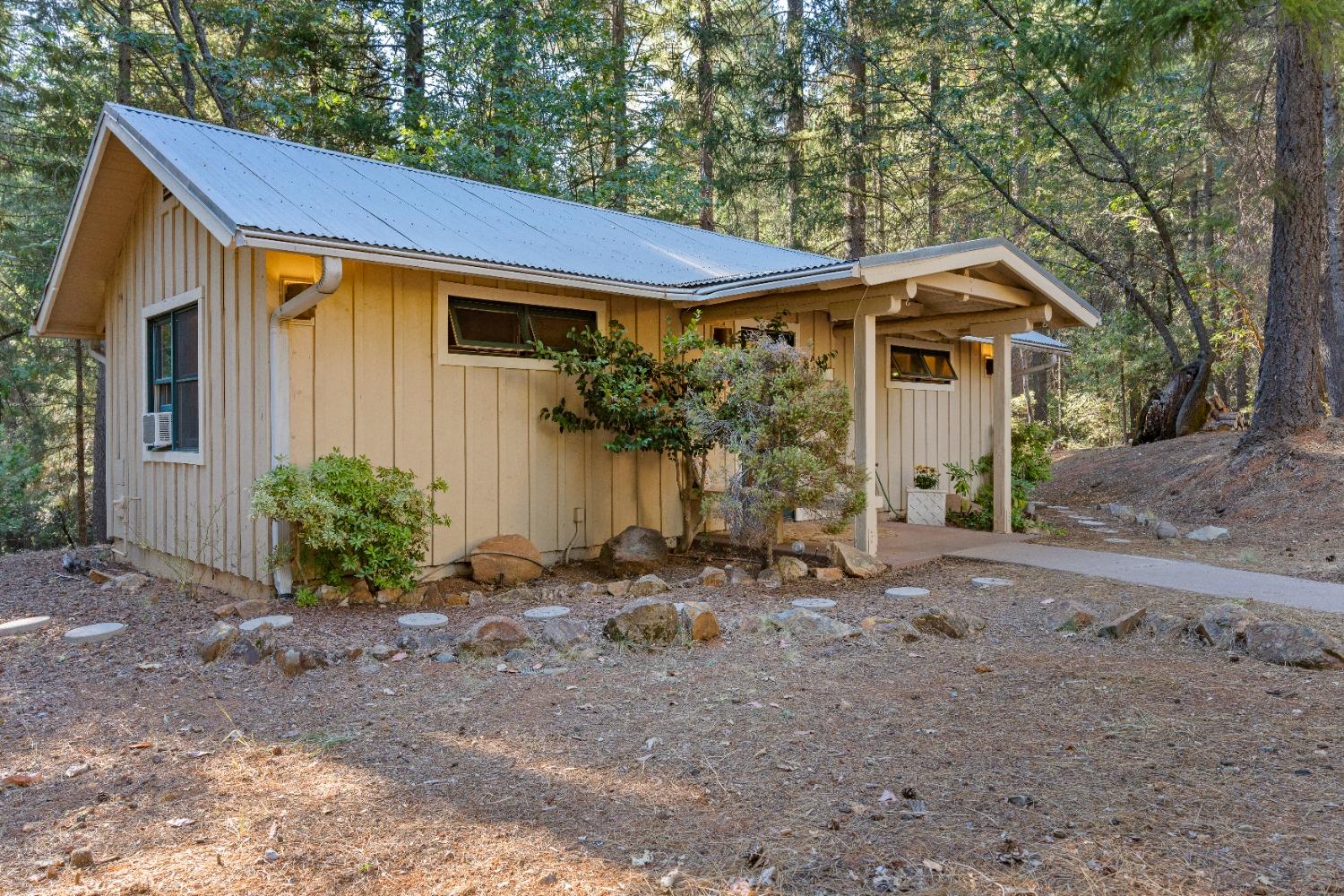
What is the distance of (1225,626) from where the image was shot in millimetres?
4391

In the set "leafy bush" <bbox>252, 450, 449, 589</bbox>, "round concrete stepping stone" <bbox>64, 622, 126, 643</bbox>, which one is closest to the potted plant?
"leafy bush" <bbox>252, 450, 449, 589</bbox>

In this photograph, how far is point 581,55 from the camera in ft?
48.6

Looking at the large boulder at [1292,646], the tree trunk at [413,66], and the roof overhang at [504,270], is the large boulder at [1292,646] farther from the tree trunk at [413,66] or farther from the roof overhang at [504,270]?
the tree trunk at [413,66]

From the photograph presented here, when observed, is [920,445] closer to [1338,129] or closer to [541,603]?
[541,603]

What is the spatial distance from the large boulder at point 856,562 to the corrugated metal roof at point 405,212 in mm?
2240

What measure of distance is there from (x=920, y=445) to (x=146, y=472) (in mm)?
8215

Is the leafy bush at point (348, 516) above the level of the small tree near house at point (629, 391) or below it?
below

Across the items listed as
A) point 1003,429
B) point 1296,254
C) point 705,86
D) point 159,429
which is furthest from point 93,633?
point 705,86

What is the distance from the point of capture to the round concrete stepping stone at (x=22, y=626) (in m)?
5.19

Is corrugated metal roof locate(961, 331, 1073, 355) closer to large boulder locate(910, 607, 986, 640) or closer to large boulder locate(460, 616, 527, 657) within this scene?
large boulder locate(910, 607, 986, 640)

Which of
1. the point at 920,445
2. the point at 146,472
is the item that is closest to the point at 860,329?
the point at 920,445

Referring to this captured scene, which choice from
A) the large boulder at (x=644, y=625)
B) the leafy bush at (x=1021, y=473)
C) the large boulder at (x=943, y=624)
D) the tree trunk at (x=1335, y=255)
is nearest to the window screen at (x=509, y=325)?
the large boulder at (x=644, y=625)

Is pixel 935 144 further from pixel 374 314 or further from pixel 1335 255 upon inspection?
pixel 374 314

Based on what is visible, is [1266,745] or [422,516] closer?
[1266,745]
